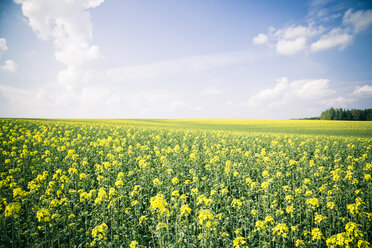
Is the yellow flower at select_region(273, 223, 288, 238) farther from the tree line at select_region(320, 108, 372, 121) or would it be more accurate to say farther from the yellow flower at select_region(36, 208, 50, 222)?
the tree line at select_region(320, 108, 372, 121)

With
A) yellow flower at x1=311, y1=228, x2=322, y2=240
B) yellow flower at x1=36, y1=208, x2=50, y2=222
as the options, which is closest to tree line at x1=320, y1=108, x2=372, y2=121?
yellow flower at x1=311, y1=228, x2=322, y2=240

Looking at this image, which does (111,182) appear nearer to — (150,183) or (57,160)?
(150,183)

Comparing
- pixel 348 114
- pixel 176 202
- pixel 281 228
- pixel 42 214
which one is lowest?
pixel 176 202

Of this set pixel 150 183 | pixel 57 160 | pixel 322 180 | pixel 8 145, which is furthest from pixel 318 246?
pixel 8 145

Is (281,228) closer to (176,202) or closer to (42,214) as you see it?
(176,202)

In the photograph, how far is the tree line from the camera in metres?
86.6

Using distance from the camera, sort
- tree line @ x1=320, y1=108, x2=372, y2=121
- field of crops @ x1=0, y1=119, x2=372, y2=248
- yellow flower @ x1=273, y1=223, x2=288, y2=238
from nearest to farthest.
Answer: yellow flower @ x1=273, y1=223, x2=288, y2=238 < field of crops @ x1=0, y1=119, x2=372, y2=248 < tree line @ x1=320, y1=108, x2=372, y2=121

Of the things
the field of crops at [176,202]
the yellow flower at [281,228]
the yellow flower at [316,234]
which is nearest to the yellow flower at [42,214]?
the field of crops at [176,202]

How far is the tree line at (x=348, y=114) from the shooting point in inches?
3410

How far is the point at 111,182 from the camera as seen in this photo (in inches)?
301

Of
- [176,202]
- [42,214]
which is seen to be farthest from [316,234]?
[42,214]

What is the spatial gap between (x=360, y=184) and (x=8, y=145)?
64.8 ft

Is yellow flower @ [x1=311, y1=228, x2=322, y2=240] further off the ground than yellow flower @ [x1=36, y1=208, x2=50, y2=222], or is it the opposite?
yellow flower @ [x1=36, y1=208, x2=50, y2=222]

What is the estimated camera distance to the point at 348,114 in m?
91.9
